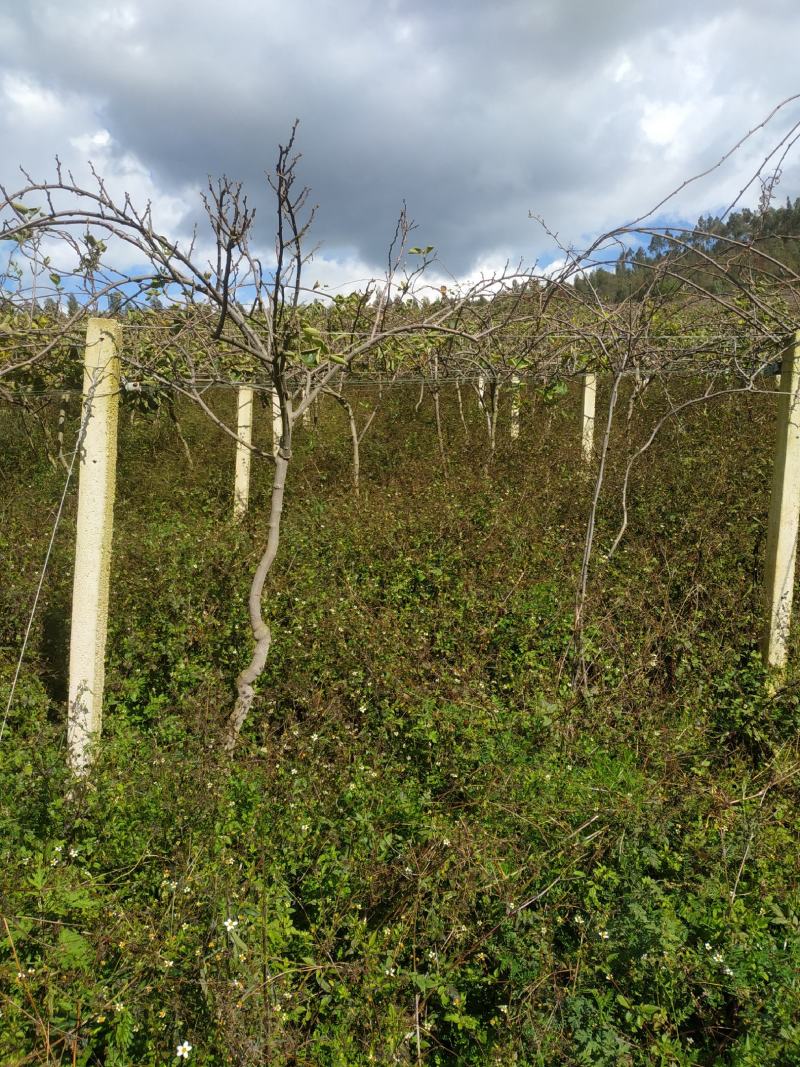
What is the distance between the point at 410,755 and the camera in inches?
125

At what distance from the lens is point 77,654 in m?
3.20

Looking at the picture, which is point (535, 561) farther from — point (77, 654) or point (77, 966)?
point (77, 966)

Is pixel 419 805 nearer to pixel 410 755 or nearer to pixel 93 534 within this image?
pixel 410 755

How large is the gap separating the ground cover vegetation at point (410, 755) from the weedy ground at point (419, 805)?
0.05 ft

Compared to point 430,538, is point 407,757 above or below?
below

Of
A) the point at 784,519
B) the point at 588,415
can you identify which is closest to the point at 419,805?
the point at 784,519

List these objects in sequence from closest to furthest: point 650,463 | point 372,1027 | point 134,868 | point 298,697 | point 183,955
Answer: point 372,1027, point 183,955, point 134,868, point 298,697, point 650,463

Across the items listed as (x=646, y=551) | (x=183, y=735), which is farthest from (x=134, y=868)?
(x=646, y=551)

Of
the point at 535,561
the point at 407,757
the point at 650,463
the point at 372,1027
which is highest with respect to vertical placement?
the point at 650,463

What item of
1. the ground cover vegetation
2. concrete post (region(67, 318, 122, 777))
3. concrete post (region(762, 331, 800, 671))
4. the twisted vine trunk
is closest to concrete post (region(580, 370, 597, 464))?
the ground cover vegetation

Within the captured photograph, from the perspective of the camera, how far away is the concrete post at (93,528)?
3.15 metres

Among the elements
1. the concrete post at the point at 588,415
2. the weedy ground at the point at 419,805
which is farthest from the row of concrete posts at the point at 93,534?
the concrete post at the point at 588,415

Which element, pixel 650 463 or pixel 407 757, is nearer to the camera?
pixel 407 757

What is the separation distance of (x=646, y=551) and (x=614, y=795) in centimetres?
236
